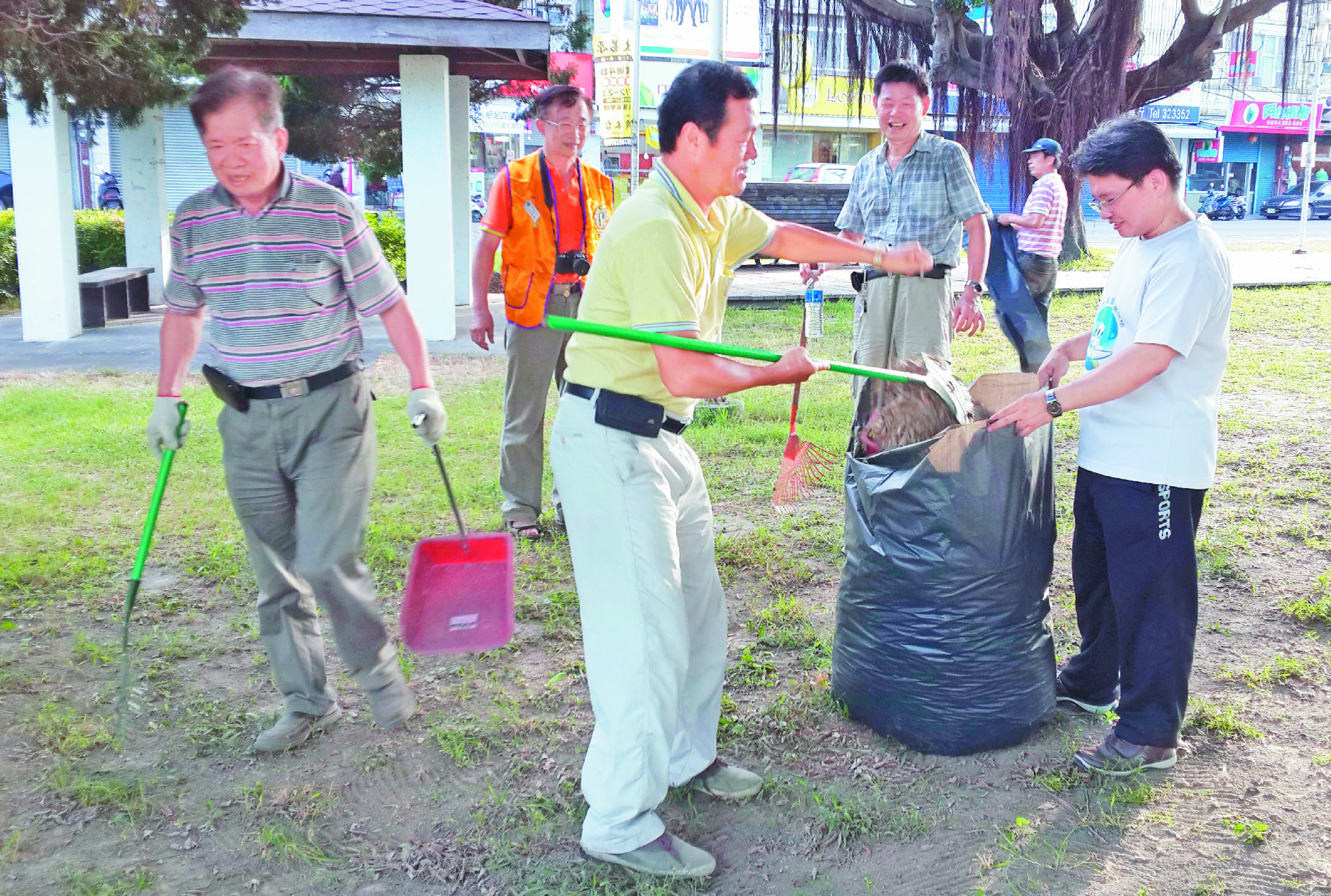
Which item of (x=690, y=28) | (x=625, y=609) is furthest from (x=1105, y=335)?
(x=690, y=28)

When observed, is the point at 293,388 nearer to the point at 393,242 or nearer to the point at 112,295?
the point at 112,295

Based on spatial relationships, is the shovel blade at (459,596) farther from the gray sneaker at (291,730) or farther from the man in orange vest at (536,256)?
the man in orange vest at (536,256)

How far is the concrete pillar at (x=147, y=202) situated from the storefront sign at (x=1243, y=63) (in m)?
13.7

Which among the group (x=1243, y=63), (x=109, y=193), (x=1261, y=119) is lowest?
(x=109, y=193)

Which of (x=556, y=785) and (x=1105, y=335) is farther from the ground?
(x=1105, y=335)

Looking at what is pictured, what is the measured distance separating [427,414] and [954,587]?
142cm

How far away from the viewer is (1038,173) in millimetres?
9031

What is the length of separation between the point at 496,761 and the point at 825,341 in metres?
7.40

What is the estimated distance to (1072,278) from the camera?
15.5 meters

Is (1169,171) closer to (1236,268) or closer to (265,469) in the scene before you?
(265,469)

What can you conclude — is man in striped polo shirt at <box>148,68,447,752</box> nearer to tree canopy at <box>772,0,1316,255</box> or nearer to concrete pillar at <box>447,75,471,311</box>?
concrete pillar at <box>447,75,471,311</box>

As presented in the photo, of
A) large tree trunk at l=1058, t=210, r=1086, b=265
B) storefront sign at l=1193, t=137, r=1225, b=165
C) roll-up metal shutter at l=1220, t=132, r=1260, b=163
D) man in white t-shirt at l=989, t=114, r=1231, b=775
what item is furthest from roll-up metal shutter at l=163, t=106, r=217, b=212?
roll-up metal shutter at l=1220, t=132, r=1260, b=163

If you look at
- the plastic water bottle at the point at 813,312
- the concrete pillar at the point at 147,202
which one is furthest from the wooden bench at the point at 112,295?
the plastic water bottle at the point at 813,312

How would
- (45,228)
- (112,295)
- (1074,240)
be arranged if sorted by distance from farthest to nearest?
(1074,240) < (112,295) < (45,228)
